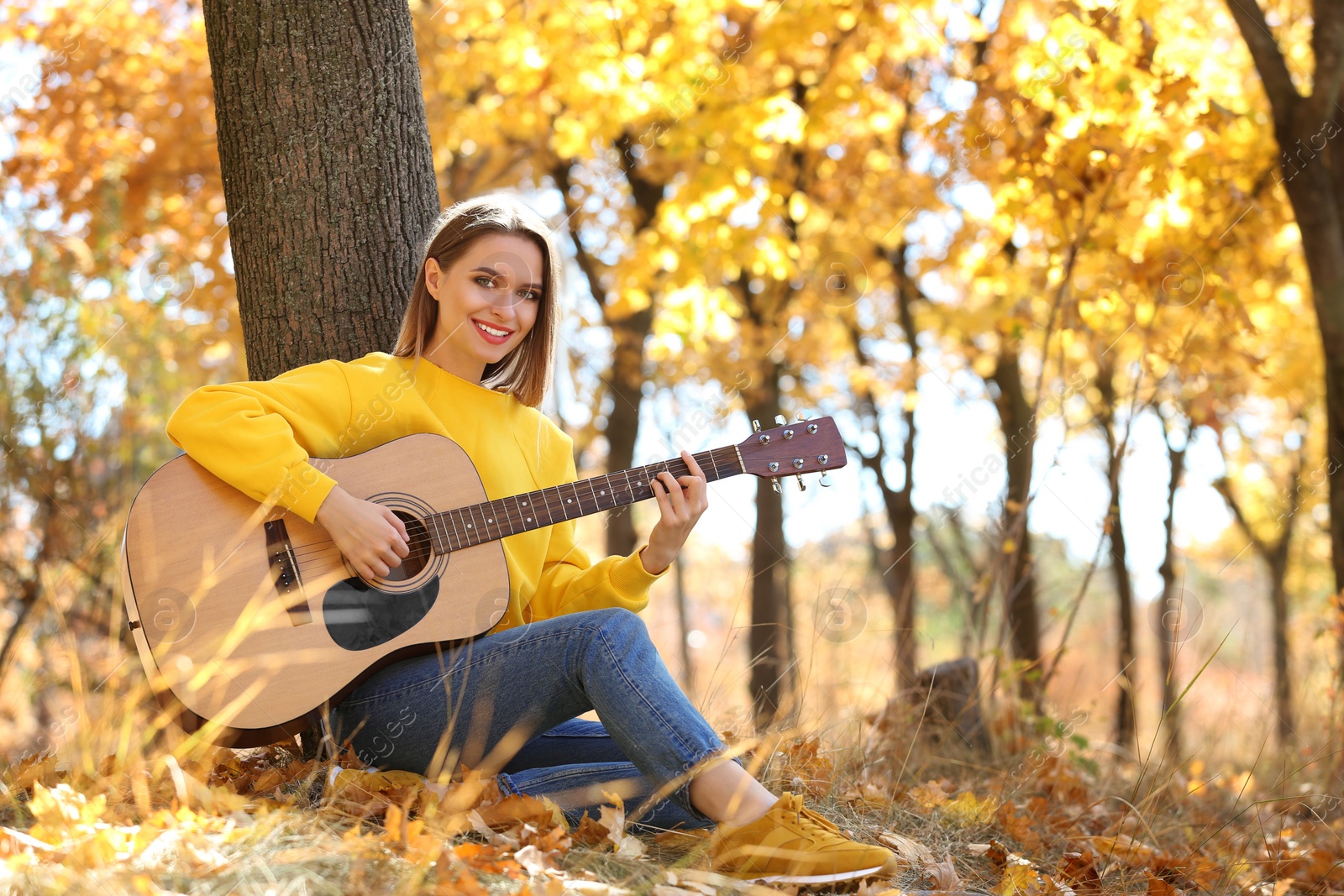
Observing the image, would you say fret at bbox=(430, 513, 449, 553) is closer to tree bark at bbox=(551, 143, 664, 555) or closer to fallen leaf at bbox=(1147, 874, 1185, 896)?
fallen leaf at bbox=(1147, 874, 1185, 896)

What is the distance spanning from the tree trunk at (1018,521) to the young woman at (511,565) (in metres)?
1.90

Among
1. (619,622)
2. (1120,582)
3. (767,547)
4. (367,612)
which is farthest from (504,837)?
(1120,582)

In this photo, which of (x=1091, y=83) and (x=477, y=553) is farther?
(x=1091, y=83)

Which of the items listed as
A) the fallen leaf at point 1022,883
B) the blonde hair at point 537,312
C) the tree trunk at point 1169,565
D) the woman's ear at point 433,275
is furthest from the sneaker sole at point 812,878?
the tree trunk at point 1169,565

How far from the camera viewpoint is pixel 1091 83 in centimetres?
435

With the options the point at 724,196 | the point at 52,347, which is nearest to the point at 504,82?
the point at 724,196

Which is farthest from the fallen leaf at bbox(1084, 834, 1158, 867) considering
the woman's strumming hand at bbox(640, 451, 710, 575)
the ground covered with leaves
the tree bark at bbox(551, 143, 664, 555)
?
the tree bark at bbox(551, 143, 664, 555)

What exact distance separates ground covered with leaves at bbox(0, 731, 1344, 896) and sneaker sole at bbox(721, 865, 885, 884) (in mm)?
29

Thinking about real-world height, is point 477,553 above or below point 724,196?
below

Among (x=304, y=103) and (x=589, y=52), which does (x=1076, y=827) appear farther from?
(x=589, y=52)

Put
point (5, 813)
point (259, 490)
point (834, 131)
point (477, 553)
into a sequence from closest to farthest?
1. point (5, 813)
2. point (259, 490)
3. point (477, 553)
4. point (834, 131)

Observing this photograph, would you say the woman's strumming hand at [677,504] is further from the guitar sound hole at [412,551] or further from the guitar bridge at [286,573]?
the guitar bridge at [286,573]

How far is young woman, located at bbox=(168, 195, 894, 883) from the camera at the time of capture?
2.16 m

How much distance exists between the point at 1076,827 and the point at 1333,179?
11.7 ft
